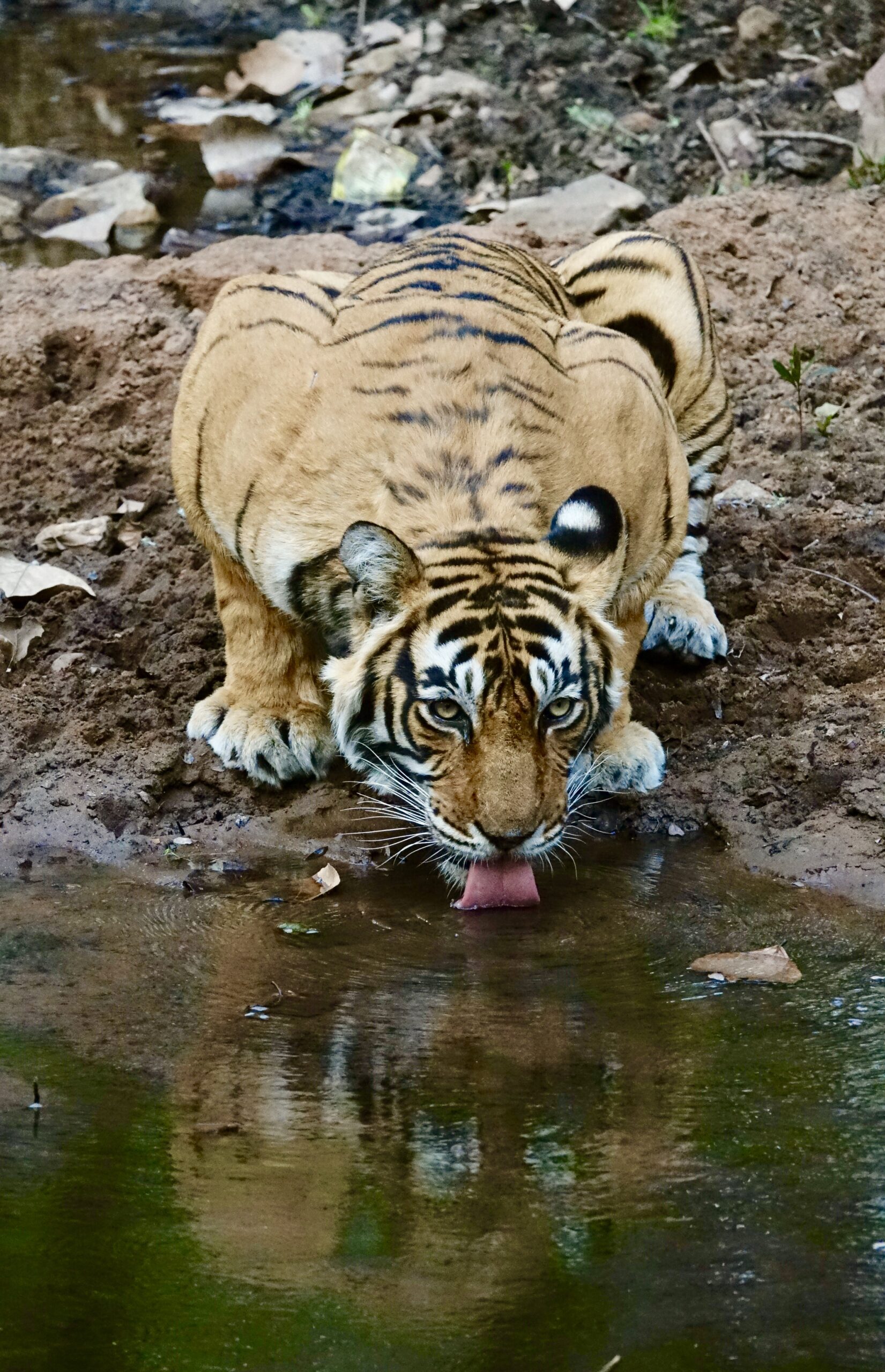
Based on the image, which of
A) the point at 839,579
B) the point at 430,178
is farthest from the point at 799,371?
the point at 430,178

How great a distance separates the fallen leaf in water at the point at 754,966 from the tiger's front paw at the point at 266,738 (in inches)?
57.3

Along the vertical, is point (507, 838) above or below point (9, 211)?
above

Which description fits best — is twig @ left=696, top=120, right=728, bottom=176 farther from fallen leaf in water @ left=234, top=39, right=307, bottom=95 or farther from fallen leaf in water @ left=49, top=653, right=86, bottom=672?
fallen leaf in water @ left=49, top=653, right=86, bottom=672

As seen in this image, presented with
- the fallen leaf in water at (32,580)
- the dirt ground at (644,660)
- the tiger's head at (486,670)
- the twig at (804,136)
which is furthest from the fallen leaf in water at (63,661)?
the twig at (804,136)

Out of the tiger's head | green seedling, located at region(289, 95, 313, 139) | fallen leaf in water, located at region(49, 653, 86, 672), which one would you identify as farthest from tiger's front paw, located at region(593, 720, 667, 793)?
green seedling, located at region(289, 95, 313, 139)

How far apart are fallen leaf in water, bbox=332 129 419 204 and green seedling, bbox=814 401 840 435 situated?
3329mm

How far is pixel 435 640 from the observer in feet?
13.1

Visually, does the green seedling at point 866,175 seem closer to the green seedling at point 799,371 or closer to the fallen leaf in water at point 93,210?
the green seedling at point 799,371

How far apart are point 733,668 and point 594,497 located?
117 centimetres

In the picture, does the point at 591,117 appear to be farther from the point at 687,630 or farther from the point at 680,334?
the point at 687,630

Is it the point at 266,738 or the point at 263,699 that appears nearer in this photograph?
the point at 266,738

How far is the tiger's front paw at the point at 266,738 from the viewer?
4754 millimetres

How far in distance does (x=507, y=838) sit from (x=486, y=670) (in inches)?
14.6

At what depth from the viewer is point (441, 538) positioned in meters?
4.10
